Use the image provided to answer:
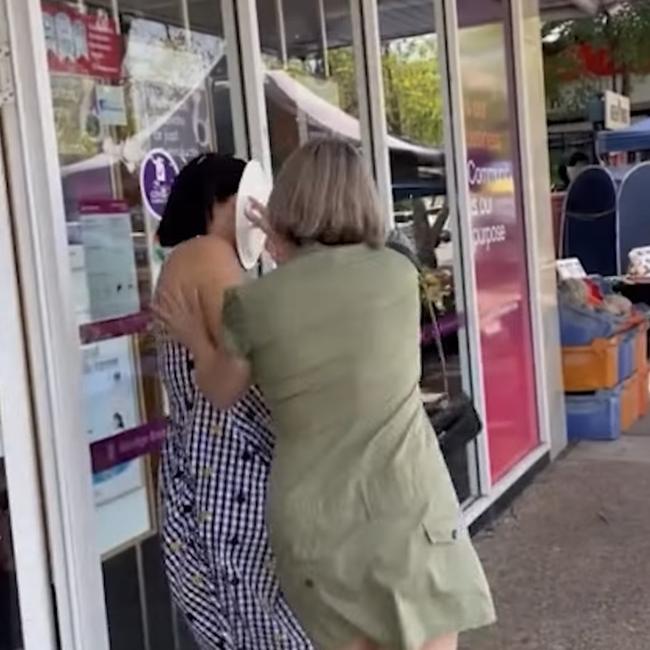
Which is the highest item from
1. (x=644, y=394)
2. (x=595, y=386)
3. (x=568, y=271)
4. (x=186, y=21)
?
(x=186, y=21)

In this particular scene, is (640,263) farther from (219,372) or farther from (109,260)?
(219,372)

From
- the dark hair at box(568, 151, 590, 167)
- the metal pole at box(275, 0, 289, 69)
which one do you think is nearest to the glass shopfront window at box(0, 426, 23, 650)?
→ the metal pole at box(275, 0, 289, 69)

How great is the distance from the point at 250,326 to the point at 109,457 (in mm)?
1002

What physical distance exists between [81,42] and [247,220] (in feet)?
2.73

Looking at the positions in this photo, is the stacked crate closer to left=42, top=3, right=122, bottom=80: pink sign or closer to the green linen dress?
left=42, top=3, right=122, bottom=80: pink sign

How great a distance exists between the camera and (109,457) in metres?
2.87

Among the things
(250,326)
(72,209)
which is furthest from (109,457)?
(250,326)

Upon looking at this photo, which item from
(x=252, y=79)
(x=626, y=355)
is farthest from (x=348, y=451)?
(x=626, y=355)

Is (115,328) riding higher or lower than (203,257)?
lower

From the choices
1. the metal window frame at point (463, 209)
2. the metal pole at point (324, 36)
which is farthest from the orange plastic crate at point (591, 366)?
the metal pole at point (324, 36)

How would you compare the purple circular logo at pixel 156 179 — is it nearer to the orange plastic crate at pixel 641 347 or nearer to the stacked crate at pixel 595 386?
the stacked crate at pixel 595 386

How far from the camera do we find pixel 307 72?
13.2ft

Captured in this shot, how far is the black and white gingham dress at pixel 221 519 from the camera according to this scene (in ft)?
7.47

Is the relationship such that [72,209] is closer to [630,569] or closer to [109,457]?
[109,457]
